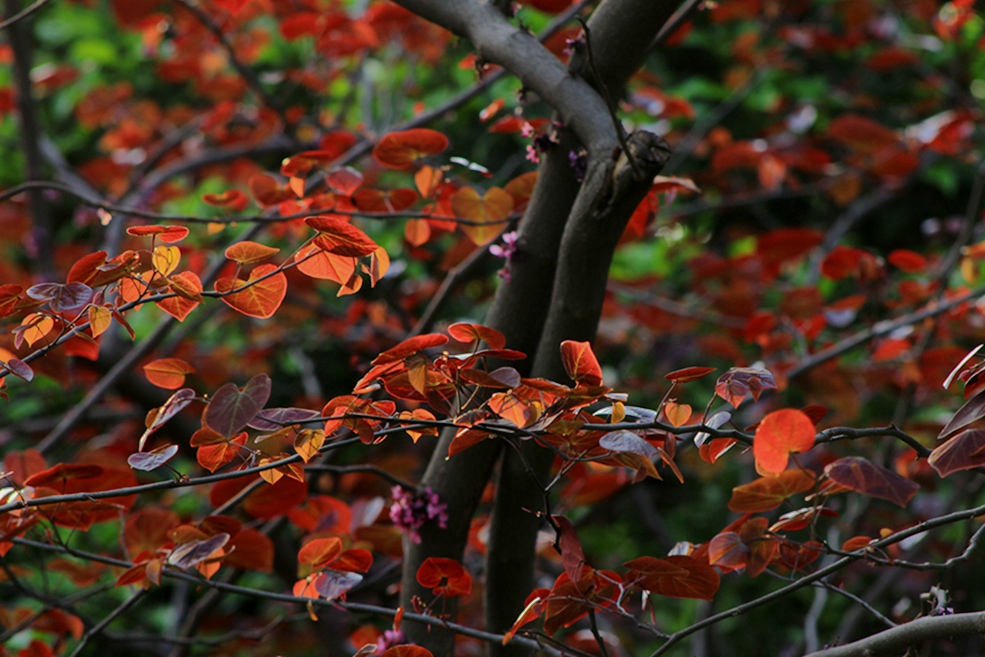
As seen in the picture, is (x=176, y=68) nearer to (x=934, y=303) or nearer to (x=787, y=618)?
(x=934, y=303)

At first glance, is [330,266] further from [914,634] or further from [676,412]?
[914,634]

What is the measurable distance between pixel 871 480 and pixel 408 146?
2.29ft

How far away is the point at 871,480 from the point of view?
25.6 inches

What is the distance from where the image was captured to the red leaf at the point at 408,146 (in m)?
1.09

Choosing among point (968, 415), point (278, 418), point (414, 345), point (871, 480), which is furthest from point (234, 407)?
point (968, 415)

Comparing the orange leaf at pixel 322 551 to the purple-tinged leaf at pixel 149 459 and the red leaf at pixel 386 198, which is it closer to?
the purple-tinged leaf at pixel 149 459

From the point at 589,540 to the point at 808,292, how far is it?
4.40ft

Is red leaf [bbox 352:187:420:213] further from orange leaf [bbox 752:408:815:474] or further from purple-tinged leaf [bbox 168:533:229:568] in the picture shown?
orange leaf [bbox 752:408:815:474]

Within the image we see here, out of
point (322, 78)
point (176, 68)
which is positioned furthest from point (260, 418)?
point (176, 68)

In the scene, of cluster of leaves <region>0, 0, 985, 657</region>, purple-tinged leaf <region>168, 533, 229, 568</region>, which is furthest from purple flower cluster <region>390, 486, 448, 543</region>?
purple-tinged leaf <region>168, 533, 229, 568</region>

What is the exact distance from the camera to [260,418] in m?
0.78

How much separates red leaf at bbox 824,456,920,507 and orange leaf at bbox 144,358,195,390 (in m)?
0.65

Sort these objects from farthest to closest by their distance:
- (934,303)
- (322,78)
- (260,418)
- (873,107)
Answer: (873,107) < (322,78) < (934,303) < (260,418)

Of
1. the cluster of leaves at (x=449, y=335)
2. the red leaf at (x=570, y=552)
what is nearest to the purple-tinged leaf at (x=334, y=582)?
the cluster of leaves at (x=449, y=335)
